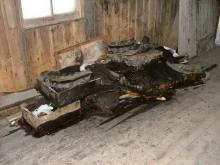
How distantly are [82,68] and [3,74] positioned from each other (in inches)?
42.3

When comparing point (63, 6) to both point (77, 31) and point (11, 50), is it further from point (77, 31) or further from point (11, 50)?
point (11, 50)

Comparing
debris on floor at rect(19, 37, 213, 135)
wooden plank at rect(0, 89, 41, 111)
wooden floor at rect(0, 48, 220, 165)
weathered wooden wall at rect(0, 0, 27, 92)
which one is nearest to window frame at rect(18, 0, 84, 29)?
weathered wooden wall at rect(0, 0, 27, 92)

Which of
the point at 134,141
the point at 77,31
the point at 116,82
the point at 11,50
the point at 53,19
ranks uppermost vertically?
the point at 53,19

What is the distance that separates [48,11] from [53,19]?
0.39 feet

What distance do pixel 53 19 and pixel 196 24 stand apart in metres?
2.68

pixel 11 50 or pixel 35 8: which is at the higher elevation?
pixel 35 8

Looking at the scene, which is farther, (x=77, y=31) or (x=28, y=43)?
(x=77, y=31)

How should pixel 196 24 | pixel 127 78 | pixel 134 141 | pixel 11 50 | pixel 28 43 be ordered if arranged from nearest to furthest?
pixel 134 141 < pixel 11 50 < pixel 28 43 < pixel 127 78 < pixel 196 24

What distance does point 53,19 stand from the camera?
10.6 ft

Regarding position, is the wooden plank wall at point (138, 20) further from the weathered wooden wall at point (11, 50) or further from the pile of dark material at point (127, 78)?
the weathered wooden wall at point (11, 50)

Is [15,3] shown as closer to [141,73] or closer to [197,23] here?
[141,73]

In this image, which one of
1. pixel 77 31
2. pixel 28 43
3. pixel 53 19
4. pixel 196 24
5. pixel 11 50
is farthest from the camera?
pixel 196 24

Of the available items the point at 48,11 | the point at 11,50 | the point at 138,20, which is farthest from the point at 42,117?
the point at 138,20

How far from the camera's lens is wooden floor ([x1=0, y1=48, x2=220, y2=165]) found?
2373mm
